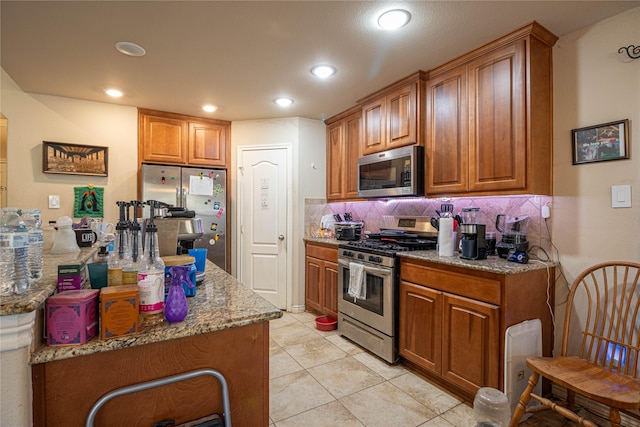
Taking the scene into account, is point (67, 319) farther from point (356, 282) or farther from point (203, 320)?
point (356, 282)

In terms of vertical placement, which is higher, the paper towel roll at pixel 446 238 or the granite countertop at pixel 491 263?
the paper towel roll at pixel 446 238

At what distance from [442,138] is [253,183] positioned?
2321 millimetres

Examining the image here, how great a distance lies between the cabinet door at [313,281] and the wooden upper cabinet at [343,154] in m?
0.84

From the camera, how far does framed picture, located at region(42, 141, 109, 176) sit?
315 cm

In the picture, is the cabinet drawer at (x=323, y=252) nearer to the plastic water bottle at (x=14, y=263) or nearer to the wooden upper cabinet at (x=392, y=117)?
the wooden upper cabinet at (x=392, y=117)

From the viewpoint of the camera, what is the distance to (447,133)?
252cm

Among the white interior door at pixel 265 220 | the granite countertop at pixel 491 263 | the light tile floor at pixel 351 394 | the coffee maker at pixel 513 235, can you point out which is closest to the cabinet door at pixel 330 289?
the light tile floor at pixel 351 394

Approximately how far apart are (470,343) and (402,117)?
6.24ft

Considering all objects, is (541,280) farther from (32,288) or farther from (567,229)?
(32,288)

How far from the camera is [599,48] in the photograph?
1.94 metres

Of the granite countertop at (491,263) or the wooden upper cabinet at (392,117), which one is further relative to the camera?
the wooden upper cabinet at (392,117)

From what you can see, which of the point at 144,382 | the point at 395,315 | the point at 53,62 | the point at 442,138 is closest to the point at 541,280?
the point at 395,315

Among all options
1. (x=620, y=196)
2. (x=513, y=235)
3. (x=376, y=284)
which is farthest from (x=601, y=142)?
(x=376, y=284)

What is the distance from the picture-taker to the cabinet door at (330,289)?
130 inches
